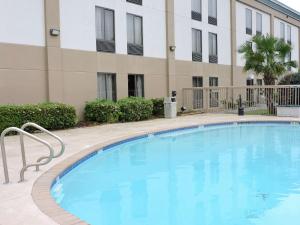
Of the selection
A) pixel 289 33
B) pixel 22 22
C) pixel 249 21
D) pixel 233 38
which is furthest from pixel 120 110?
pixel 289 33

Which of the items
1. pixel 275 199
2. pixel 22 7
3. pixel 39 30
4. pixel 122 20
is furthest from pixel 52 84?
pixel 275 199

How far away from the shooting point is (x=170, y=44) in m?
22.9

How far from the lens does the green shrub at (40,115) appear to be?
44.1 ft

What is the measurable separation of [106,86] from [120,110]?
1870mm

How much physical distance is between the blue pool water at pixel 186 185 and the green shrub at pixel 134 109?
5105mm

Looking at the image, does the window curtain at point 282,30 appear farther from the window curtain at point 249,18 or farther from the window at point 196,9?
the window at point 196,9

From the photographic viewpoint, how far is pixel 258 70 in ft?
71.3

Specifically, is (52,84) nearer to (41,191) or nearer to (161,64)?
(161,64)

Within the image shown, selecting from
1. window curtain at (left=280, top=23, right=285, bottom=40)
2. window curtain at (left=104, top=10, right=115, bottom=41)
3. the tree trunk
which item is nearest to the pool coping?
window curtain at (left=104, top=10, right=115, bottom=41)

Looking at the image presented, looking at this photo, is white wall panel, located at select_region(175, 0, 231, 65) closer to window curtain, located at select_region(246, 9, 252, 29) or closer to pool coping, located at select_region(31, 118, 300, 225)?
window curtain, located at select_region(246, 9, 252, 29)

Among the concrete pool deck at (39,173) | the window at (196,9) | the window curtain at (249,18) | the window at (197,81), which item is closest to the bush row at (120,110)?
the concrete pool deck at (39,173)

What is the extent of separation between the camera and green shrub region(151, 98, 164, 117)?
67.7ft

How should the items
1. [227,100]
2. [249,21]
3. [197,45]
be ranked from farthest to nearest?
[249,21]
[197,45]
[227,100]

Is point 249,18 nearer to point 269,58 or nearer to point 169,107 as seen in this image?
point 269,58
